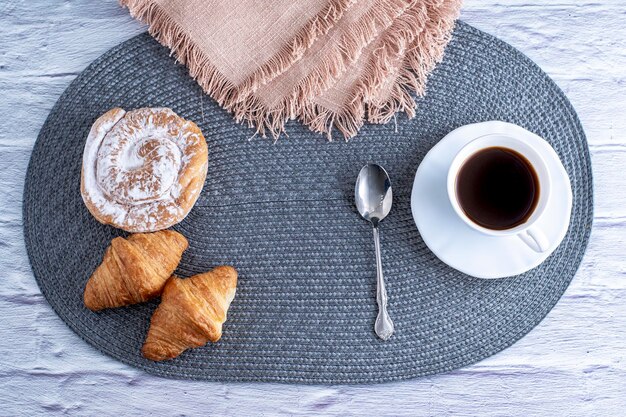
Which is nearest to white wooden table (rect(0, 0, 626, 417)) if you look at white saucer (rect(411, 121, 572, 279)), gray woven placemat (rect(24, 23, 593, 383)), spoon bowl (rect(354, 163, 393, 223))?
gray woven placemat (rect(24, 23, 593, 383))

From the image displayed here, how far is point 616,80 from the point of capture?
1.13 m

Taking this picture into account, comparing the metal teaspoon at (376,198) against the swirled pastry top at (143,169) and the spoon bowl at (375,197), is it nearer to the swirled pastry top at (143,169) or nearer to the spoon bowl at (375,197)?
the spoon bowl at (375,197)

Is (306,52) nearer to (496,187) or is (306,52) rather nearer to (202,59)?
(202,59)

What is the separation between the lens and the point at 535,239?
949 mm

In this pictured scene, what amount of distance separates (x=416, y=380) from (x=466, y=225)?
29cm

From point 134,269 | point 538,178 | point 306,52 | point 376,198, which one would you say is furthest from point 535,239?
point 134,269

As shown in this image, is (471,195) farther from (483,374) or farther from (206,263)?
(206,263)

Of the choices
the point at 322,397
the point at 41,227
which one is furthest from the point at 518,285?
the point at 41,227

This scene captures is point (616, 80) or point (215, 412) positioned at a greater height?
point (616, 80)

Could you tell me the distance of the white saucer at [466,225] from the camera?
→ 1015mm

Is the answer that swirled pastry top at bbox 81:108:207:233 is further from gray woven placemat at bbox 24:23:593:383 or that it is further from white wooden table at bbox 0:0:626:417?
white wooden table at bbox 0:0:626:417

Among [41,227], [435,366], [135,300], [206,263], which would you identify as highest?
[435,366]

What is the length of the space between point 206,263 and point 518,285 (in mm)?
552

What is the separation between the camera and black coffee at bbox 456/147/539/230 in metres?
0.97
